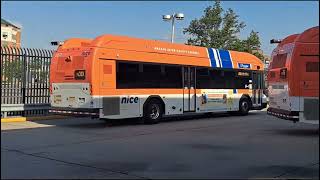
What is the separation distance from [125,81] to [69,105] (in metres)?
2.06

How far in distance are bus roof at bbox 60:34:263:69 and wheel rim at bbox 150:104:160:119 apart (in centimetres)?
172

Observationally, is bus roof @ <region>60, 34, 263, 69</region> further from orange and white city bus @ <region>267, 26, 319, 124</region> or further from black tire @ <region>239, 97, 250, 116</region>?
orange and white city bus @ <region>267, 26, 319, 124</region>

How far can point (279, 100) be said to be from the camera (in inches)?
588

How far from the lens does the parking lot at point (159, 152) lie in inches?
328


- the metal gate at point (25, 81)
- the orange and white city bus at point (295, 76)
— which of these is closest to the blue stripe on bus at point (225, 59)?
the orange and white city bus at point (295, 76)

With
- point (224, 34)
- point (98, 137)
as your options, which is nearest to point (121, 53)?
point (98, 137)

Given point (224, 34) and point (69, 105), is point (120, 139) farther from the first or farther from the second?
point (224, 34)

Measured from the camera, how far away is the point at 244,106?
22875mm

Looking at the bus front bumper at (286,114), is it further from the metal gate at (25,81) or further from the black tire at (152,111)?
the metal gate at (25,81)

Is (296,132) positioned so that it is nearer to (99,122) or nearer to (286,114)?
(286,114)

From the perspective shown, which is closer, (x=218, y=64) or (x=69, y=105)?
(x=69, y=105)

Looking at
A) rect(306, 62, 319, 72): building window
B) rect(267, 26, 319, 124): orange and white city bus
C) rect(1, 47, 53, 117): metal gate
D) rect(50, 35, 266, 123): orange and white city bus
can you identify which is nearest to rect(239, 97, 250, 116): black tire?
rect(50, 35, 266, 123): orange and white city bus

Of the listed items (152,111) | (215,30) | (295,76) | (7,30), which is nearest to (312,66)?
(295,76)

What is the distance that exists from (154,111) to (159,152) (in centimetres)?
745
